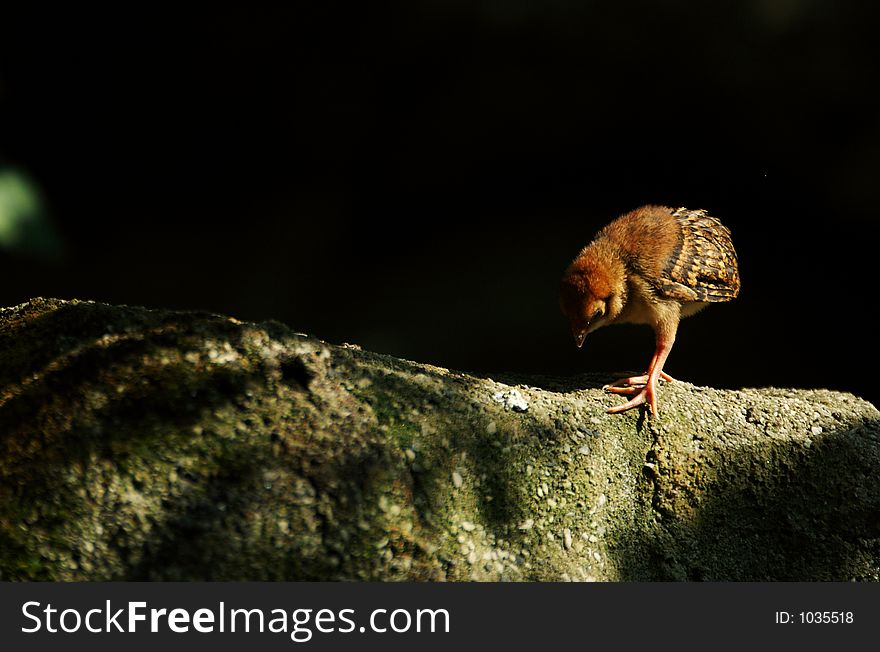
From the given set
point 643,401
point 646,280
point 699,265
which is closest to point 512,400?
point 643,401

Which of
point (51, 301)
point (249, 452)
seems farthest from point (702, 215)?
point (51, 301)

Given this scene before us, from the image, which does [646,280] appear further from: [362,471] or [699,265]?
[362,471]

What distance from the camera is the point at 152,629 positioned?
1972mm

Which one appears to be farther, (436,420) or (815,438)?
(815,438)

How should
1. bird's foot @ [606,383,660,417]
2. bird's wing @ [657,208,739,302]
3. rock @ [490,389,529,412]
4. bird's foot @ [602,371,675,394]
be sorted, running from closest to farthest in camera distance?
rock @ [490,389,529,412]
bird's foot @ [606,383,660,417]
bird's foot @ [602,371,675,394]
bird's wing @ [657,208,739,302]

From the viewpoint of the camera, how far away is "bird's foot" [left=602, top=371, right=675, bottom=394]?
3.09 m

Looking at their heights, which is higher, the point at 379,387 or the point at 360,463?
the point at 379,387

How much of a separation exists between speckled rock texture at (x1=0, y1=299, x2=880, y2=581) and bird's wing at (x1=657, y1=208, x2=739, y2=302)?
465mm

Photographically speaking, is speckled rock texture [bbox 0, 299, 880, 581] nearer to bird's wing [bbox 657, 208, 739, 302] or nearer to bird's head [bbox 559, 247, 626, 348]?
bird's head [bbox 559, 247, 626, 348]

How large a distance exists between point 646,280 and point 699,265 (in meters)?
0.27

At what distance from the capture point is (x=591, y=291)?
312cm

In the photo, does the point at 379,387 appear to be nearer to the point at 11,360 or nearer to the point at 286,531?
the point at 286,531

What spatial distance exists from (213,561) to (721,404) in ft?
6.28

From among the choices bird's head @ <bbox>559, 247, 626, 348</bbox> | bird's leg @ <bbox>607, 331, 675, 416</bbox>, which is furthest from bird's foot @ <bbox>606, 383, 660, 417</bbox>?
bird's head @ <bbox>559, 247, 626, 348</bbox>
